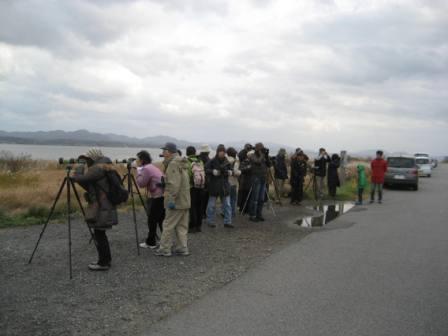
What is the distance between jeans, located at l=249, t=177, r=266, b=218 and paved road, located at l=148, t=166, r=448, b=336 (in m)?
2.15

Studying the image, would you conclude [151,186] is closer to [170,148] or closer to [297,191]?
[170,148]

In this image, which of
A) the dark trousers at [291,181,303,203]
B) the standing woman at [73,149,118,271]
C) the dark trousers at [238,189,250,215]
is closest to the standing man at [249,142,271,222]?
the dark trousers at [238,189,250,215]

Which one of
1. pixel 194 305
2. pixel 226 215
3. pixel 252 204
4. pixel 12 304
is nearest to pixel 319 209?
pixel 252 204

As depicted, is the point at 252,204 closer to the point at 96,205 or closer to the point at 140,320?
the point at 96,205

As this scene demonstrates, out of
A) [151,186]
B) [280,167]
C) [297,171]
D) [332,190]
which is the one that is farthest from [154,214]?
[332,190]

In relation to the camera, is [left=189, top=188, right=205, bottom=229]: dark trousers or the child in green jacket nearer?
[left=189, top=188, right=205, bottom=229]: dark trousers

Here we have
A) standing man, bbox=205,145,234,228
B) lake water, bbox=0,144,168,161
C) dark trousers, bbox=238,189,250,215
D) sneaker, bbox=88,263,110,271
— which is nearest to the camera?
sneaker, bbox=88,263,110,271

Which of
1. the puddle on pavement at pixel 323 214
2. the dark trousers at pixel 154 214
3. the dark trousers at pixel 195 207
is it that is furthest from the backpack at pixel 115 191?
the puddle on pavement at pixel 323 214

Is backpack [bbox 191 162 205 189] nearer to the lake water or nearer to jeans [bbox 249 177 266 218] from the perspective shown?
the lake water

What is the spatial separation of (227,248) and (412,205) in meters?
9.69

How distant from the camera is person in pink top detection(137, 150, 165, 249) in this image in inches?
286

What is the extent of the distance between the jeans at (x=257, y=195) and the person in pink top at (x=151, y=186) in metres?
3.48

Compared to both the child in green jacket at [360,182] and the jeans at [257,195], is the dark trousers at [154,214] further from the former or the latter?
the child in green jacket at [360,182]

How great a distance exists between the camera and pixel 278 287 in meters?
5.44
